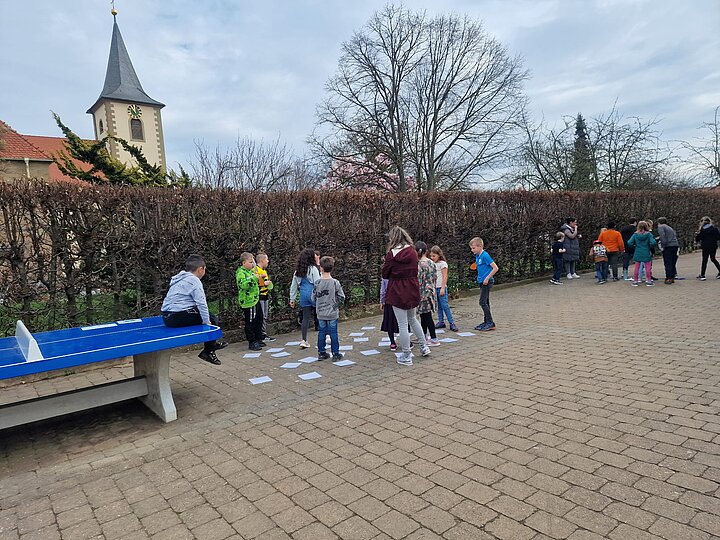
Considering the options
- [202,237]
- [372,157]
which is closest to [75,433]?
[202,237]

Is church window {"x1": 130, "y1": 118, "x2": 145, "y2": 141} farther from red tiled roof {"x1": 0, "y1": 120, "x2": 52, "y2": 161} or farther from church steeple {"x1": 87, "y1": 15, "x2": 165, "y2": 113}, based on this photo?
red tiled roof {"x1": 0, "y1": 120, "x2": 52, "y2": 161}

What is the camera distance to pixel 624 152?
2402cm

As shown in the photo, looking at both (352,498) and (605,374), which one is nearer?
(352,498)

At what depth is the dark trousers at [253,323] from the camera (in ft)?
25.0

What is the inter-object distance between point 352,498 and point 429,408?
172 cm

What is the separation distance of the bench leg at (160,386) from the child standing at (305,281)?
114 inches

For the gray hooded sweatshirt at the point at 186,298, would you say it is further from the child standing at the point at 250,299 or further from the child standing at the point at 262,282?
the child standing at the point at 262,282

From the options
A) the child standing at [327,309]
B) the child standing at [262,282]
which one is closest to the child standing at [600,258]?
the child standing at [327,309]

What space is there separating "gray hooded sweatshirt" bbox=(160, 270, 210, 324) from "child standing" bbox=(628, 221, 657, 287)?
11761 millimetres

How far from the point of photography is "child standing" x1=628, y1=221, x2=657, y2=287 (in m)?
12.2

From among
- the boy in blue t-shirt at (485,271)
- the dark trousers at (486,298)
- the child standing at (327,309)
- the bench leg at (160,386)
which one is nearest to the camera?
the bench leg at (160,386)

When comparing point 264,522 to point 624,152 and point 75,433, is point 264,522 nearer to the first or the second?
point 75,433

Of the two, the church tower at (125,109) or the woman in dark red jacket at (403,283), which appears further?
the church tower at (125,109)

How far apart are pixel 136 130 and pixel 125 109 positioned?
7.09 ft
